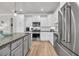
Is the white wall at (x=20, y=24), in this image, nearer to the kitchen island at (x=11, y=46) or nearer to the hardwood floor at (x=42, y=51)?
the hardwood floor at (x=42, y=51)

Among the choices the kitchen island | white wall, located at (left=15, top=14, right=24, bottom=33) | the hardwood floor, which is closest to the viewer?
the kitchen island

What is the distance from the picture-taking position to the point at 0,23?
418cm

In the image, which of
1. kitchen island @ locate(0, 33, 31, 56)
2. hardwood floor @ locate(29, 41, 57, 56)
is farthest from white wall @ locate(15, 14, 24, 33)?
kitchen island @ locate(0, 33, 31, 56)

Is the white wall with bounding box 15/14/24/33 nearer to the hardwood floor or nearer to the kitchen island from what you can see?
the hardwood floor

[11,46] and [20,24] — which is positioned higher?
[20,24]

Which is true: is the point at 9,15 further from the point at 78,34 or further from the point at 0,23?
the point at 78,34

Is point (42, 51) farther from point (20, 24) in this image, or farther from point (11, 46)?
point (20, 24)

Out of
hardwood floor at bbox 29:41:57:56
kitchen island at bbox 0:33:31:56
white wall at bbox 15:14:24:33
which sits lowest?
hardwood floor at bbox 29:41:57:56

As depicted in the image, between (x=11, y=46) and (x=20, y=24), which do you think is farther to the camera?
(x=20, y=24)

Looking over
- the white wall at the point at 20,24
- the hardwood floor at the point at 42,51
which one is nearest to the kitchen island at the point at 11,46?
the hardwood floor at the point at 42,51

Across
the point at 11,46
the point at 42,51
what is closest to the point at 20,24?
the point at 42,51

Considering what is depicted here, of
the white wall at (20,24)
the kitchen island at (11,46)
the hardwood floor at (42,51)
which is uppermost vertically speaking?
the white wall at (20,24)

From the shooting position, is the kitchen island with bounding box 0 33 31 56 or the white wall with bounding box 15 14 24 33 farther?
the white wall with bounding box 15 14 24 33

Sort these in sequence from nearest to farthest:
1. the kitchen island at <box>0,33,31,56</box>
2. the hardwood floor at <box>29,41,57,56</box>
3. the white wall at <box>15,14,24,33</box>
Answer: the kitchen island at <box>0,33,31,56</box>, the hardwood floor at <box>29,41,57,56</box>, the white wall at <box>15,14,24,33</box>
